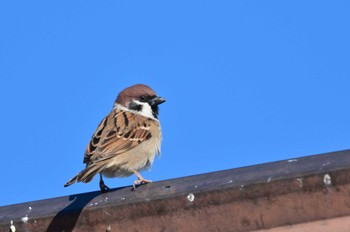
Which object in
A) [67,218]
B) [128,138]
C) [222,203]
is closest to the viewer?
[222,203]

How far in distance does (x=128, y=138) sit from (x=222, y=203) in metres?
2.72

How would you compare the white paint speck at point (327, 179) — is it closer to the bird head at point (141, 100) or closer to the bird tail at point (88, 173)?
the bird tail at point (88, 173)

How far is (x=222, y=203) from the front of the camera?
270 centimetres

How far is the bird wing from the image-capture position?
501cm

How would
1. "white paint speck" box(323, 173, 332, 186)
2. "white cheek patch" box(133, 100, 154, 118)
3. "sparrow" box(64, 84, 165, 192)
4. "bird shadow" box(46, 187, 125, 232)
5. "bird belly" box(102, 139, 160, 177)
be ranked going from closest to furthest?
"white paint speck" box(323, 173, 332, 186), "bird shadow" box(46, 187, 125, 232), "sparrow" box(64, 84, 165, 192), "bird belly" box(102, 139, 160, 177), "white cheek patch" box(133, 100, 154, 118)

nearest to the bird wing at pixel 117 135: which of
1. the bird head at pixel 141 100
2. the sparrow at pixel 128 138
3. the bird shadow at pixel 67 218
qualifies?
the sparrow at pixel 128 138

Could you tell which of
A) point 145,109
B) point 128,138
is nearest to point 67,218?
point 128,138

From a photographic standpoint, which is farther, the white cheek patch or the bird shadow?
the white cheek patch

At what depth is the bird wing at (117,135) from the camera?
501cm

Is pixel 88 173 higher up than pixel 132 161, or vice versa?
pixel 132 161

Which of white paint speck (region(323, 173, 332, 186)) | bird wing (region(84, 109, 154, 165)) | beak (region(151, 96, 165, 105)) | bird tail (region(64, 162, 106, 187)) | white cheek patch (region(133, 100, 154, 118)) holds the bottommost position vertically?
white paint speck (region(323, 173, 332, 186))

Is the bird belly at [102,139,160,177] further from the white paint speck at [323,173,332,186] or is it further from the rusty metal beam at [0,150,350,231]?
the white paint speck at [323,173,332,186]

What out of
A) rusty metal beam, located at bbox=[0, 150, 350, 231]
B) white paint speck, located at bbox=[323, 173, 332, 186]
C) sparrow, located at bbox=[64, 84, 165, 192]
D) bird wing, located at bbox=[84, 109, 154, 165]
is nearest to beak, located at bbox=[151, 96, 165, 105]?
sparrow, located at bbox=[64, 84, 165, 192]

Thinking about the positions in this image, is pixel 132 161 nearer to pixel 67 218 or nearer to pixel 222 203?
pixel 67 218
